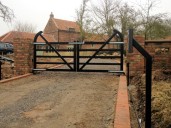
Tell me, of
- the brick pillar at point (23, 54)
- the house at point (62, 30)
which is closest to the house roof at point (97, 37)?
the house at point (62, 30)

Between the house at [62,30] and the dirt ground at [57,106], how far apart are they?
5449 cm

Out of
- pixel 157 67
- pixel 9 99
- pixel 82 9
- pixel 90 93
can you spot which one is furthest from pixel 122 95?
pixel 82 9

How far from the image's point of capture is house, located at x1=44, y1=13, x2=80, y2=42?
62281 millimetres

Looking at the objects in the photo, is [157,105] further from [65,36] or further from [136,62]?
[65,36]

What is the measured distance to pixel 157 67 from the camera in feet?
31.9

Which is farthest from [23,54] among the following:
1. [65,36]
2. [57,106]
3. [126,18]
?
[65,36]

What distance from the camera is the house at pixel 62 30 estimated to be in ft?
204

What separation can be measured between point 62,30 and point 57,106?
192 feet

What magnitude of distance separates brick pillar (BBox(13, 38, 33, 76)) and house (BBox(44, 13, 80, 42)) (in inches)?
1995

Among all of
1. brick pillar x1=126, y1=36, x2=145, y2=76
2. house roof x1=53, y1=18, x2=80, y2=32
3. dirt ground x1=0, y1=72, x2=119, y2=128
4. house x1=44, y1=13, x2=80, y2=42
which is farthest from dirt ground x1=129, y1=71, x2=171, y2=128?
house roof x1=53, y1=18, x2=80, y2=32

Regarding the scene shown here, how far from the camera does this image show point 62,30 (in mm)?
62531

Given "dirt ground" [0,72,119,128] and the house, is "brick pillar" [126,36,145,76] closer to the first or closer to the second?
"dirt ground" [0,72,119,128]

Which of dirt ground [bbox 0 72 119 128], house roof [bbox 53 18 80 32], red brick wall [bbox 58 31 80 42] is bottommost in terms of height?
dirt ground [bbox 0 72 119 128]

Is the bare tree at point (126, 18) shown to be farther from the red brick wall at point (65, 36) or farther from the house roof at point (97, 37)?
the red brick wall at point (65, 36)
